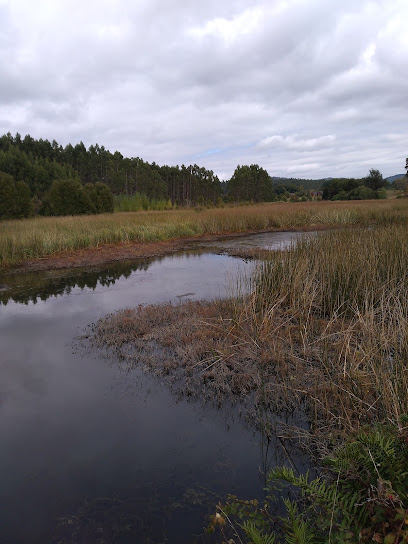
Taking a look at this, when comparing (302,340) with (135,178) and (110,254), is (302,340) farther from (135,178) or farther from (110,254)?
(135,178)

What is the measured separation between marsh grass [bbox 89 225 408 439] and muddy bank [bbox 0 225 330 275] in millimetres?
5169

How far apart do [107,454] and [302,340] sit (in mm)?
2533

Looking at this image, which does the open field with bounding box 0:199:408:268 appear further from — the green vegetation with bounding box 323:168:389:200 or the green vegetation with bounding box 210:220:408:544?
the green vegetation with bounding box 323:168:389:200

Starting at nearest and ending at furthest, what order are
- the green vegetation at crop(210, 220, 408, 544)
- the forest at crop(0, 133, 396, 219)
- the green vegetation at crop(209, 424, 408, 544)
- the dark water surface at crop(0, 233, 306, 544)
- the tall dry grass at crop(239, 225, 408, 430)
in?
the green vegetation at crop(209, 424, 408, 544) < the green vegetation at crop(210, 220, 408, 544) < the dark water surface at crop(0, 233, 306, 544) < the tall dry grass at crop(239, 225, 408, 430) < the forest at crop(0, 133, 396, 219)

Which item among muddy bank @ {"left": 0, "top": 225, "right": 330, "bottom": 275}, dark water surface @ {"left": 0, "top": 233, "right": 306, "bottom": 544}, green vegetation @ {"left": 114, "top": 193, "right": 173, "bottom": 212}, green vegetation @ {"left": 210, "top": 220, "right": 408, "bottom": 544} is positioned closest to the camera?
green vegetation @ {"left": 210, "top": 220, "right": 408, "bottom": 544}

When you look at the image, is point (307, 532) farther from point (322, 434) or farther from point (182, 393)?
point (182, 393)

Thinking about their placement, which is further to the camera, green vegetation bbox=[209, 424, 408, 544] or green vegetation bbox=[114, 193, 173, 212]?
green vegetation bbox=[114, 193, 173, 212]

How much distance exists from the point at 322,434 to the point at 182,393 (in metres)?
1.50

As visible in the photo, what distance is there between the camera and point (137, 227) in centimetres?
1594

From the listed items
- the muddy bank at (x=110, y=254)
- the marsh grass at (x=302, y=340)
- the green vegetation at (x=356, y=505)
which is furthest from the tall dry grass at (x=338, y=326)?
the muddy bank at (x=110, y=254)

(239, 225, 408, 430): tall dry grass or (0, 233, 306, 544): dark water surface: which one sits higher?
(239, 225, 408, 430): tall dry grass

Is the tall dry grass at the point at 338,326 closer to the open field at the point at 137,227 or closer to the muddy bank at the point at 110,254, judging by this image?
the muddy bank at the point at 110,254

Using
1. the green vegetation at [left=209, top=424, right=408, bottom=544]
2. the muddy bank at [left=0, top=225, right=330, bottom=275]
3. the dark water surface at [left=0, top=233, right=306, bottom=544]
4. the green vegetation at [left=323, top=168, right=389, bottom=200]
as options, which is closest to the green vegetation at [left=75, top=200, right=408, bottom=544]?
the green vegetation at [left=209, top=424, right=408, bottom=544]

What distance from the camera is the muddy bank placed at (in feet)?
36.4
